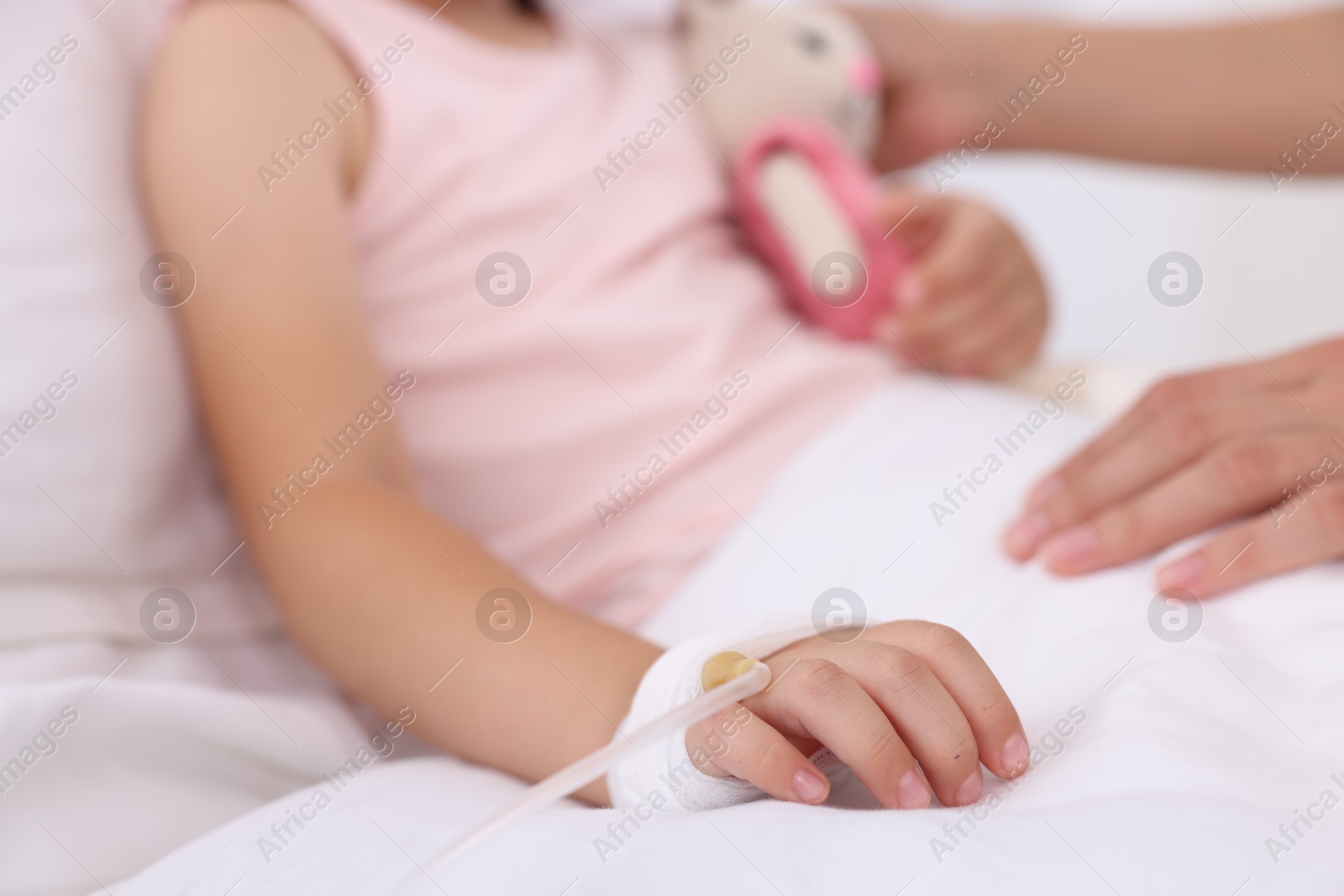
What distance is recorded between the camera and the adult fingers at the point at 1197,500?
54 centimetres

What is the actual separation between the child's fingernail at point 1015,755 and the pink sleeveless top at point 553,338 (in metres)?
0.31

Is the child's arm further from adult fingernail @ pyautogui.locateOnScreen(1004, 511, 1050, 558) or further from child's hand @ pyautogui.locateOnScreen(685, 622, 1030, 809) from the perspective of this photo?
child's hand @ pyautogui.locateOnScreen(685, 622, 1030, 809)

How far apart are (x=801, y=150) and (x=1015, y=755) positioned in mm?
591

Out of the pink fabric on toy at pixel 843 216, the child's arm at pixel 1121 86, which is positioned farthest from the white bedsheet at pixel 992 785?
the child's arm at pixel 1121 86

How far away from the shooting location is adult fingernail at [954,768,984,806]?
1.28ft

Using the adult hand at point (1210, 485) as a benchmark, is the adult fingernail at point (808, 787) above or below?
below

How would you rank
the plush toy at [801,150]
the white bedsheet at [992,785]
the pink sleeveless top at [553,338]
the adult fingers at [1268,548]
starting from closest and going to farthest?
the white bedsheet at [992,785] → the adult fingers at [1268,548] → the pink sleeveless top at [553,338] → the plush toy at [801,150]

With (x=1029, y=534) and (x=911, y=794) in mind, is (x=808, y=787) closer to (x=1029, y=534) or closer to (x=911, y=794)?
(x=911, y=794)

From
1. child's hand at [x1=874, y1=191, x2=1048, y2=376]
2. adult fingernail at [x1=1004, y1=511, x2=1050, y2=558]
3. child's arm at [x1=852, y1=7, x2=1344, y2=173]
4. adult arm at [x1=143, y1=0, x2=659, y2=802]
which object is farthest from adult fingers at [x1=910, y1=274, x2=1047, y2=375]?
adult arm at [x1=143, y1=0, x2=659, y2=802]

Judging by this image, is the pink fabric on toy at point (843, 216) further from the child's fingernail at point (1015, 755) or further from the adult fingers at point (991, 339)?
the child's fingernail at point (1015, 755)

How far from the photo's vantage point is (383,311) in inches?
28.2

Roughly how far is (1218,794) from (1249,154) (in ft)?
2.63

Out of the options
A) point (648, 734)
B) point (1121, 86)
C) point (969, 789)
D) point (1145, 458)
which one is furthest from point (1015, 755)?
point (1121, 86)

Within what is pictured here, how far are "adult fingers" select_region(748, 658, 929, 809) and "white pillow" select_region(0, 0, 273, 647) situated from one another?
0.40 metres
